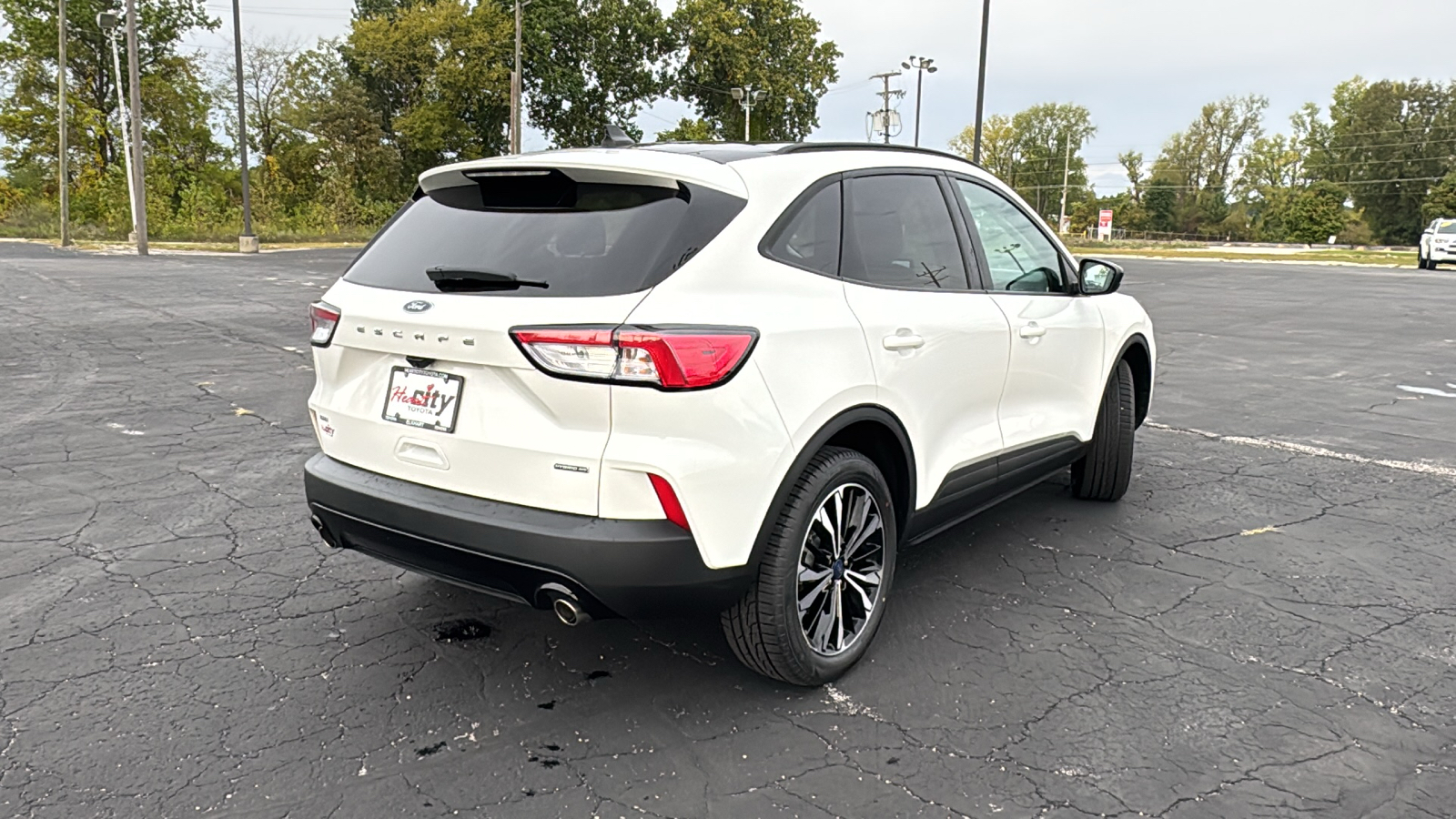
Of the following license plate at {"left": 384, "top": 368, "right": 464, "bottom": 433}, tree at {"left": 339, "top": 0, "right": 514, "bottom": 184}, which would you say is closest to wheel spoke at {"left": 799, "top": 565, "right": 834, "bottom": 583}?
license plate at {"left": 384, "top": 368, "right": 464, "bottom": 433}

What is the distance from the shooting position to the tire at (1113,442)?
16.6 ft

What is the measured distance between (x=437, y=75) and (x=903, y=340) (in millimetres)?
52534

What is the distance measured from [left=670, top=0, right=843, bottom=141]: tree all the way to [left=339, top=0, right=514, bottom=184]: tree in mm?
11240

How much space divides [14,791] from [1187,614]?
3.88m

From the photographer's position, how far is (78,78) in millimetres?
49500

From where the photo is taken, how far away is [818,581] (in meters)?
3.16

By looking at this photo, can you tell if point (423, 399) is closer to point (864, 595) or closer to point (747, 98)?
point (864, 595)

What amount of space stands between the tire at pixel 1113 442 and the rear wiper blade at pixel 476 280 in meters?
3.31

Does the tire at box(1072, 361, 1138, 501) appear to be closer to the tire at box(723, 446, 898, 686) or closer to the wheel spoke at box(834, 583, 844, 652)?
the tire at box(723, 446, 898, 686)

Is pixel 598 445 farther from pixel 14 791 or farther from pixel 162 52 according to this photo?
pixel 162 52

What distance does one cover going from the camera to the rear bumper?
2648 millimetres

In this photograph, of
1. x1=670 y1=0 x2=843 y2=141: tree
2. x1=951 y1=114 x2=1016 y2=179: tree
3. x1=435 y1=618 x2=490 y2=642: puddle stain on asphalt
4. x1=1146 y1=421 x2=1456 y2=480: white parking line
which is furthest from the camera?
x1=951 y1=114 x2=1016 y2=179: tree

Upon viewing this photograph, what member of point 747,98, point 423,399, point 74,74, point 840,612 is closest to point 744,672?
point 840,612

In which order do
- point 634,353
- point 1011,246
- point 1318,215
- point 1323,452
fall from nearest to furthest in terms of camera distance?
point 634,353
point 1011,246
point 1323,452
point 1318,215
